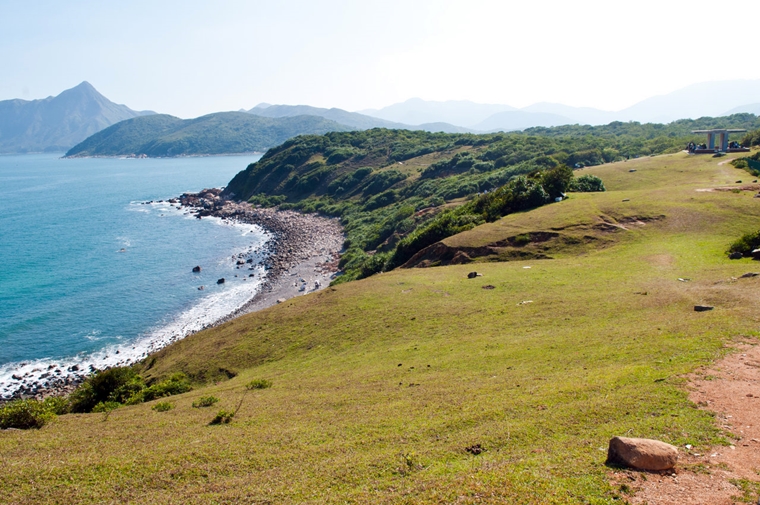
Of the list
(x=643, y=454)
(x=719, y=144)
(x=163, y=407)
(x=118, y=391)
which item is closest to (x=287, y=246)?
(x=118, y=391)

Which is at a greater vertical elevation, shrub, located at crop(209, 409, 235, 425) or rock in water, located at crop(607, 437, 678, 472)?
rock in water, located at crop(607, 437, 678, 472)

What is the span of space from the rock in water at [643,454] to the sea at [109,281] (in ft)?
139

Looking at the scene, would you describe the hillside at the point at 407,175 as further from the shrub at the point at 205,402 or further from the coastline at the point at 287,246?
the shrub at the point at 205,402

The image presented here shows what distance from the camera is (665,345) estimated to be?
16469 millimetres

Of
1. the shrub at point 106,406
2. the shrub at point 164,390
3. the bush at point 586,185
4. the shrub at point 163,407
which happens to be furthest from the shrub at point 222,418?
the bush at point 586,185

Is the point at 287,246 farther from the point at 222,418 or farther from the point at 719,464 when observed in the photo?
the point at 719,464

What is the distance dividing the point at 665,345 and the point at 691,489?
8.79 m

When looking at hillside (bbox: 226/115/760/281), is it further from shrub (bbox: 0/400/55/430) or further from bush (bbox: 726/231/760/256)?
shrub (bbox: 0/400/55/430)

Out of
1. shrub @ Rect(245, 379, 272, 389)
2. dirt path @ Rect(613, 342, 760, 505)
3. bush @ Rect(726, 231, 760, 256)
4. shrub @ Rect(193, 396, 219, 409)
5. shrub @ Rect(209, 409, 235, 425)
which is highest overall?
bush @ Rect(726, 231, 760, 256)

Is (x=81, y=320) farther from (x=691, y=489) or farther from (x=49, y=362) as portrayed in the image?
(x=691, y=489)

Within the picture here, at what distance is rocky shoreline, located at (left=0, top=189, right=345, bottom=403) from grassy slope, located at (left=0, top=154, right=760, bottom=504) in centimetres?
1606

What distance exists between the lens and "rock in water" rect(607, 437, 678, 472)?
30.7 ft

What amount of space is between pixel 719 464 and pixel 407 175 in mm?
107470

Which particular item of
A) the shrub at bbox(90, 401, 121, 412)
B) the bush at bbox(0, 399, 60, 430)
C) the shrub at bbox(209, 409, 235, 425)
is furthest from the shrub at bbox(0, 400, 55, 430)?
the shrub at bbox(209, 409, 235, 425)
